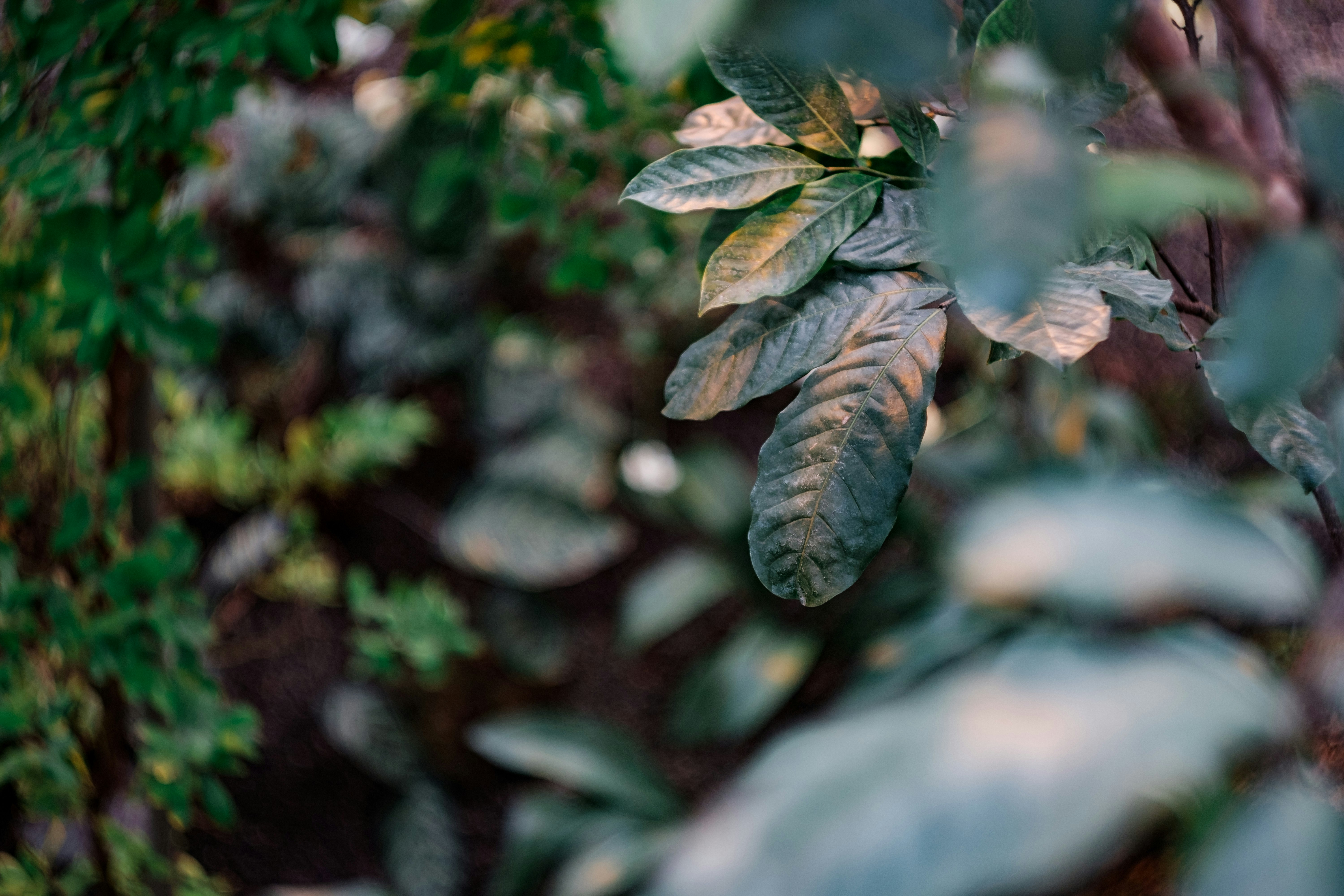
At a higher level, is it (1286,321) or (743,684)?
(1286,321)

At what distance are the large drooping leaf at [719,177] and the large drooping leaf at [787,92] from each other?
0.01 meters

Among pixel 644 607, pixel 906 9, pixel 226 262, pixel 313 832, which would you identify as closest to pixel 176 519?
pixel 906 9

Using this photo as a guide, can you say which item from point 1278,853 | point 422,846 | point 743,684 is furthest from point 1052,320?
point 422,846

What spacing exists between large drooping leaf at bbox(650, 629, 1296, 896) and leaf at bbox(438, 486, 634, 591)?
1.52 meters

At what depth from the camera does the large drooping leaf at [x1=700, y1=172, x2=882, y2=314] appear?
0.39m

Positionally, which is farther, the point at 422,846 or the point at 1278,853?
the point at 422,846

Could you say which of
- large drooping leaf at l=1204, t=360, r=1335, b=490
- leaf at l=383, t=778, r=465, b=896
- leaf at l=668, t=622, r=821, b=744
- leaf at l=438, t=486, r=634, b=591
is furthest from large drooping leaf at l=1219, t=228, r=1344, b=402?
leaf at l=383, t=778, r=465, b=896

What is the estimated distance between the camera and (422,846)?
5.16ft

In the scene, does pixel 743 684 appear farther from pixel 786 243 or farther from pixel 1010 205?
pixel 1010 205

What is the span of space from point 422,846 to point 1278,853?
5.43 ft

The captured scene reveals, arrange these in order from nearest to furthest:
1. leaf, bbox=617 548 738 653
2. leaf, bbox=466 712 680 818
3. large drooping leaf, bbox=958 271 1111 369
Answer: large drooping leaf, bbox=958 271 1111 369 → leaf, bbox=466 712 680 818 → leaf, bbox=617 548 738 653

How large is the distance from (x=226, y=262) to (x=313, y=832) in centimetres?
127

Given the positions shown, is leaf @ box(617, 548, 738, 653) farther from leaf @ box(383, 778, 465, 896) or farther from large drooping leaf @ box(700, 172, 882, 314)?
large drooping leaf @ box(700, 172, 882, 314)

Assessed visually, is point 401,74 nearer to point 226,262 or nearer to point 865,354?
point 865,354
